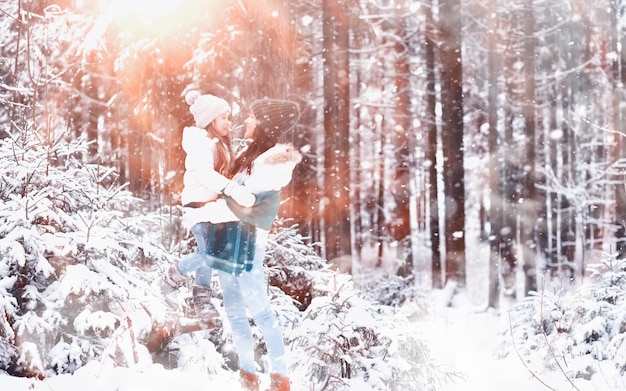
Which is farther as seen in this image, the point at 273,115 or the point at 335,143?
the point at 335,143

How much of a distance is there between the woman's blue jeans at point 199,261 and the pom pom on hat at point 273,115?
2.86ft

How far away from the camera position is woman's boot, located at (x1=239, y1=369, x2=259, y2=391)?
5230mm

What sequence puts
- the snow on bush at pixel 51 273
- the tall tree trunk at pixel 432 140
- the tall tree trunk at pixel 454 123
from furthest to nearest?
the tall tree trunk at pixel 432 140 < the tall tree trunk at pixel 454 123 < the snow on bush at pixel 51 273

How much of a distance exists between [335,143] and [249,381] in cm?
997

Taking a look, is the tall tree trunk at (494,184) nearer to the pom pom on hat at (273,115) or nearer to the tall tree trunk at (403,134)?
the tall tree trunk at (403,134)

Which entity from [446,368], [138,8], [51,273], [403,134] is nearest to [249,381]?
[51,273]

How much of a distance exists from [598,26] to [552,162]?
534 centimetres

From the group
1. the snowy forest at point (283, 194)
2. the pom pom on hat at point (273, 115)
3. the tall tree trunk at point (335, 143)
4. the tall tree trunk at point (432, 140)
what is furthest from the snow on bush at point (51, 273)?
the tall tree trunk at point (432, 140)

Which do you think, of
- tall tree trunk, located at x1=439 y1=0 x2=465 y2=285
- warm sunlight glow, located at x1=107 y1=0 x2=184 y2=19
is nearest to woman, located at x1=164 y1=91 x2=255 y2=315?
warm sunlight glow, located at x1=107 y1=0 x2=184 y2=19

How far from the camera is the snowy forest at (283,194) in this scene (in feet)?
21.1

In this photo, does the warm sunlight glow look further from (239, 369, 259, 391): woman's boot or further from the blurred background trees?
(239, 369, 259, 391): woman's boot

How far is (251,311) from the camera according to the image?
17.0ft

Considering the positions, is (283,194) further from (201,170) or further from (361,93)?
(361,93)

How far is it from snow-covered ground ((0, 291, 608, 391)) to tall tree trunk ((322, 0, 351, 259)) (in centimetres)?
292
